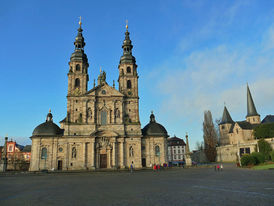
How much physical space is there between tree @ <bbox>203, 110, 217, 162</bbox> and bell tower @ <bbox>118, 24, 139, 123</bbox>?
32.4 m

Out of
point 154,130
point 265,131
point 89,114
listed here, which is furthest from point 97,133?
point 265,131

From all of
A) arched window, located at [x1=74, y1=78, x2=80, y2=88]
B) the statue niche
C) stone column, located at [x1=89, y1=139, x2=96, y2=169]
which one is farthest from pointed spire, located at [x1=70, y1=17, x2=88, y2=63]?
stone column, located at [x1=89, y1=139, x2=96, y2=169]

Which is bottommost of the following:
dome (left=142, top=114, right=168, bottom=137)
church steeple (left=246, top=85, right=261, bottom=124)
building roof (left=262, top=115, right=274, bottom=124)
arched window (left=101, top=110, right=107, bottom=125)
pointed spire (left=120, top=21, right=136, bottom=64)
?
dome (left=142, top=114, right=168, bottom=137)

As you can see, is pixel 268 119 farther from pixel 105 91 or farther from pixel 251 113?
pixel 105 91

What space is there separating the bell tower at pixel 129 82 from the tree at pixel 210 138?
106ft

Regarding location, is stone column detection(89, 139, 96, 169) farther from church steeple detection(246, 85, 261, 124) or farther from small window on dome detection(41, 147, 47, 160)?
church steeple detection(246, 85, 261, 124)

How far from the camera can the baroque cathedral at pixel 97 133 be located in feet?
139

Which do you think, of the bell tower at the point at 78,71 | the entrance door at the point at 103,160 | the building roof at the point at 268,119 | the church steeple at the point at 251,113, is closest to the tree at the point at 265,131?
the building roof at the point at 268,119

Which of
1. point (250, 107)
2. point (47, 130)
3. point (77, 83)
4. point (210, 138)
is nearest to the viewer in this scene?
point (47, 130)

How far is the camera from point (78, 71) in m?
47.7

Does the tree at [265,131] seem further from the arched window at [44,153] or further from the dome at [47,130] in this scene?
the arched window at [44,153]

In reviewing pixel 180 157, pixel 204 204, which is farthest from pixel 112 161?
pixel 180 157

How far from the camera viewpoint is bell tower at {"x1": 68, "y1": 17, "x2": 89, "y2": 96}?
152ft

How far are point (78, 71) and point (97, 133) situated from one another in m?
14.2
